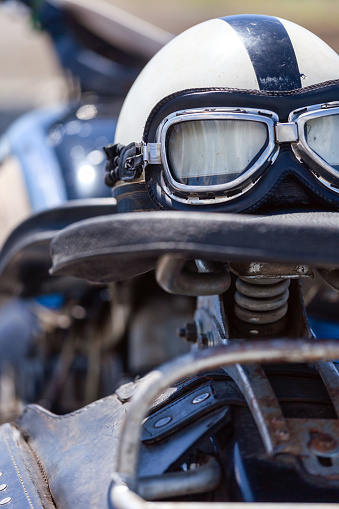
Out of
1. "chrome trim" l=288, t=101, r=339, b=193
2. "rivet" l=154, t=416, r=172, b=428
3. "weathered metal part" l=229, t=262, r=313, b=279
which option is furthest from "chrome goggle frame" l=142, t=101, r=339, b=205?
"rivet" l=154, t=416, r=172, b=428

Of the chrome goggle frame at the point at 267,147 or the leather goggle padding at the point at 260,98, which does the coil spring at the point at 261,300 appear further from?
the leather goggle padding at the point at 260,98

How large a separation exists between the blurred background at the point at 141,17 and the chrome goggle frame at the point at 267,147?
797 centimetres

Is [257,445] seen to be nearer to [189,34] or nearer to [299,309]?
[299,309]

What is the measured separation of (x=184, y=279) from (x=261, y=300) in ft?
0.80

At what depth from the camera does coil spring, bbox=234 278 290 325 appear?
3.37 ft

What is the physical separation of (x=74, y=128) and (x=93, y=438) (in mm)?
1451

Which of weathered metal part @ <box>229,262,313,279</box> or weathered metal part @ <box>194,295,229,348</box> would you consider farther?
weathered metal part @ <box>194,295,229,348</box>

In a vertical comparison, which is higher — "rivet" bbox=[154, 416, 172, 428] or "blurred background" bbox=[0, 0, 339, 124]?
"blurred background" bbox=[0, 0, 339, 124]

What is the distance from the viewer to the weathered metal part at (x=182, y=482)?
717 millimetres

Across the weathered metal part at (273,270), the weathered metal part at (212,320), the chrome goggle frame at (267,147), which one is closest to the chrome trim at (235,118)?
the chrome goggle frame at (267,147)

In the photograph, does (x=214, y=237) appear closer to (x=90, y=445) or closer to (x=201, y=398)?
(x=201, y=398)

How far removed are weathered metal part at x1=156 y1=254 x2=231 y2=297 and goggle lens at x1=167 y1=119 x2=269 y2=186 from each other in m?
0.15

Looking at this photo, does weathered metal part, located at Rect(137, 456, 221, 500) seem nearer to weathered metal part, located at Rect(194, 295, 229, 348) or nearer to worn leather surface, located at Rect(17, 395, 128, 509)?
worn leather surface, located at Rect(17, 395, 128, 509)

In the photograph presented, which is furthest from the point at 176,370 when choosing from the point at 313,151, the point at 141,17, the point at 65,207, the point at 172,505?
the point at 141,17
